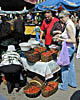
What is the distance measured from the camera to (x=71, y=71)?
3582mm

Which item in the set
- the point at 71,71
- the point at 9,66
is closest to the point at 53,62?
the point at 71,71

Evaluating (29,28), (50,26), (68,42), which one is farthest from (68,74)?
(29,28)

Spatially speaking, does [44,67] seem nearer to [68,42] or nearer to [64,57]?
[64,57]

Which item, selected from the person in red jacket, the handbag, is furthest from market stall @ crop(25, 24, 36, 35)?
the handbag

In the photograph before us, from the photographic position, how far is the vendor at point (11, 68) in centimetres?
330

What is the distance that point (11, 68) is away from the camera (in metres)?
3.32

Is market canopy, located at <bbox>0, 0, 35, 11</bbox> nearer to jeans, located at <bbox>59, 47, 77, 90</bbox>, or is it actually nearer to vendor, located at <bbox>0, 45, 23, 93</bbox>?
vendor, located at <bbox>0, 45, 23, 93</bbox>

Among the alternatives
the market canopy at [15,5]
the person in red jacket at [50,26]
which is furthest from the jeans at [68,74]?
the market canopy at [15,5]

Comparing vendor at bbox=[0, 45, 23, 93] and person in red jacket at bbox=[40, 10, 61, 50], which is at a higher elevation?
person in red jacket at bbox=[40, 10, 61, 50]

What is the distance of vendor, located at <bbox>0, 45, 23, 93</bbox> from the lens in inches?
130

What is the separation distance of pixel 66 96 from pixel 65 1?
5.97m

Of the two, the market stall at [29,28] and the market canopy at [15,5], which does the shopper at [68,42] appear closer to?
the market stall at [29,28]

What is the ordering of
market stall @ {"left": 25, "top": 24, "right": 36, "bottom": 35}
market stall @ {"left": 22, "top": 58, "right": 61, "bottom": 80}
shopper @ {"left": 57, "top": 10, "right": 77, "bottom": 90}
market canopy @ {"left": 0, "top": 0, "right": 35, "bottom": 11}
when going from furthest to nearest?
market canopy @ {"left": 0, "top": 0, "right": 35, "bottom": 11} → market stall @ {"left": 25, "top": 24, "right": 36, "bottom": 35} → market stall @ {"left": 22, "top": 58, "right": 61, "bottom": 80} → shopper @ {"left": 57, "top": 10, "right": 77, "bottom": 90}

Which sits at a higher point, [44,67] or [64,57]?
[64,57]
